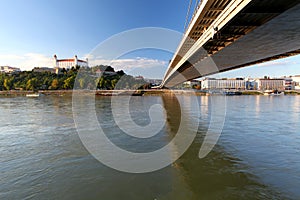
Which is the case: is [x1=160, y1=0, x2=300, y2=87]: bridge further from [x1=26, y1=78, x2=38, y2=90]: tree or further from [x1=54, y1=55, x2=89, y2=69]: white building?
[x1=54, y1=55, x2=89, y2=69]: white building

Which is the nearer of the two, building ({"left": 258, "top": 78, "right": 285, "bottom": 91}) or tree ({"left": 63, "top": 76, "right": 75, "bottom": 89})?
tree ({"left": 63, "top": 76, "right": 75, "bottom": 89})

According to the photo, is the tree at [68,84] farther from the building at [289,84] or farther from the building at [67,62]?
the building at [289,84]

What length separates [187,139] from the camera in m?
8.38

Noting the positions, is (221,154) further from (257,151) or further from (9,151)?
(9,151)

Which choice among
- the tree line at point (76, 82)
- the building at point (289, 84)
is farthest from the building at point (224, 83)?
the tree line at point (76, 82)

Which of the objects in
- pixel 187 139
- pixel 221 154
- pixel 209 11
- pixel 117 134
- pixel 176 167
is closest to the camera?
pixel 176 167

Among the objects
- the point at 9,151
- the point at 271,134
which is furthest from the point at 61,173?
the point at 271,134

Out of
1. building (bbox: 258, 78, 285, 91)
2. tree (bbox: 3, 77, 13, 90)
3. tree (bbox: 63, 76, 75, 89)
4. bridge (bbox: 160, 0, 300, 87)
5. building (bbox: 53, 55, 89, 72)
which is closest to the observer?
bridge (bbox: 160, 0, 300, 87)

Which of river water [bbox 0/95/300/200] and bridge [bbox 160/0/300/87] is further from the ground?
bridge [bbox 160/0/300/87]

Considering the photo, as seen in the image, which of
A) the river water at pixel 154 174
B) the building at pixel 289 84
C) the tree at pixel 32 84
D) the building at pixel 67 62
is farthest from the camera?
the building at pixel 67 62

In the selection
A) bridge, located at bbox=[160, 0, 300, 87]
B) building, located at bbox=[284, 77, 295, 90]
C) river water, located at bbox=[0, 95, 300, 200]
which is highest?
bridge, located at bbox=[160, 0, 300, 87]

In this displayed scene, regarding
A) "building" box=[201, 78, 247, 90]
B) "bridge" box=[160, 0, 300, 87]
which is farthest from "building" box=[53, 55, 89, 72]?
"bridge" box=[160, 0, 300, 87]

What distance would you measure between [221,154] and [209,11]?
545 cm

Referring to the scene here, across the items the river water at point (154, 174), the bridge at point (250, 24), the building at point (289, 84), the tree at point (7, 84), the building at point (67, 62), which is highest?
the building at point (67, 62)
